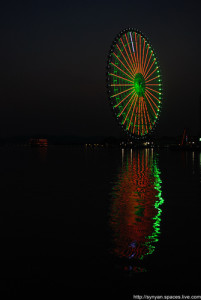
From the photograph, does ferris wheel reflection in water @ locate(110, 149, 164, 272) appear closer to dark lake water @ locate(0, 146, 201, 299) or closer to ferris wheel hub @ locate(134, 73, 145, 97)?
dark lake water @ locate(0, 146, 201, 299)

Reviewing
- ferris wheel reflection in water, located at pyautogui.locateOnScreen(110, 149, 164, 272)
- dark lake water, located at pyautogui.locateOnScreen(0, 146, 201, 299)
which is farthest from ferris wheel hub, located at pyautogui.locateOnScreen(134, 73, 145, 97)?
dark lake water, located at pyautogui.locateOnScreen(0, 146, 201, 299)

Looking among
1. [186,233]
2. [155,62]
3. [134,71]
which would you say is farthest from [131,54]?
[186,233]

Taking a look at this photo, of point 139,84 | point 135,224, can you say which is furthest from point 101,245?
point 139,84

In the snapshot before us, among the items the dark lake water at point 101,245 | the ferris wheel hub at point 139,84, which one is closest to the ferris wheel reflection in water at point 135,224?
the dark lake water at point 101,245

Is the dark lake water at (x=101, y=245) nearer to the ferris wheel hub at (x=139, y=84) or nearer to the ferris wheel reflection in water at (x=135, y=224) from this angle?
the ferris wheel reflection in water at (x=135, y=224)

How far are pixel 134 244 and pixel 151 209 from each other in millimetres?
5877

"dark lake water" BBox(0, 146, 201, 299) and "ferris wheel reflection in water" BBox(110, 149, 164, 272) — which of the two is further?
"ferris wheel reflection in water" BBox(110, 149, 164, 272)

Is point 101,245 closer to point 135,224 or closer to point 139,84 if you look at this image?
point 135,224

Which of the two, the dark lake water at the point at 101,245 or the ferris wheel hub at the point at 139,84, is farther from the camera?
the ferris wheel hub at the point at 139,84

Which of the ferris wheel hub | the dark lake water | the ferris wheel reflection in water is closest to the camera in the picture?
the dark lake water

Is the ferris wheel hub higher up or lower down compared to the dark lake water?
higher up

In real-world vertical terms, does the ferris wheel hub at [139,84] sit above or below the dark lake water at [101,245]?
above

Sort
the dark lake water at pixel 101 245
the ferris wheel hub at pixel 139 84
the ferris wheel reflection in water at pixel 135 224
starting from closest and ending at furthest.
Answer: the dark lake water at pixel 101 245
the ferris wheel reflection in water at pixel 135 224
the ferris wheel hub at pixel 139 84

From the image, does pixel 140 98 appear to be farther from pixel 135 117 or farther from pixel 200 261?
pixel 200 261
